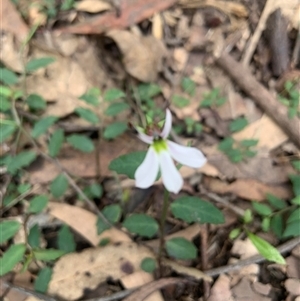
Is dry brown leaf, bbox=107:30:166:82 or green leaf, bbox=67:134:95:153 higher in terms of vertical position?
dry brown leaf, bbox=107:30:166:82

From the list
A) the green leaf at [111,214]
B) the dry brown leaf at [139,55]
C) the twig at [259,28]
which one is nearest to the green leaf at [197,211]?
the green leaf at [111,214]

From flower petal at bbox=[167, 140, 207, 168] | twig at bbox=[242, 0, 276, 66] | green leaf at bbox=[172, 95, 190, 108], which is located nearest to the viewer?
flower petal at bbox=[167, 140, 207, 168]

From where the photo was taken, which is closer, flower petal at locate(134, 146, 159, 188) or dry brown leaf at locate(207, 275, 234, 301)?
flower petal at locate(134, 146, 159, 188)

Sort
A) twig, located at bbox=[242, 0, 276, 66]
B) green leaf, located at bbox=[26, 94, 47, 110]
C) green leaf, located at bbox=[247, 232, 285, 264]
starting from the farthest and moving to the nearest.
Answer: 1. twig, located at bbox=[242, 0, 276, 66]
2. green leaf, located at bbox=[26, 94, 47, 110]
3. green leaf, located at bbox=[247, 232, 285, 264]

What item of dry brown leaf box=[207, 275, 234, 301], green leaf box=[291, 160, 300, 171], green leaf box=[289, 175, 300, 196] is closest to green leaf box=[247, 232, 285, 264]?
dry brown leaf box=[207, 275, 234, 301]

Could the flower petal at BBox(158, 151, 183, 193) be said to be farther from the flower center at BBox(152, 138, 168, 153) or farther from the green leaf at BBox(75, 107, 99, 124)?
the green leaf at BBox(75, 107, 99, 124)

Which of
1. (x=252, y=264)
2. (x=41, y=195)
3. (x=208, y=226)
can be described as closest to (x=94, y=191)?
(x=41, y=195)

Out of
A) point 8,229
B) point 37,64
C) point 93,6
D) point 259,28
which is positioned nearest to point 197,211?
point 8,229
